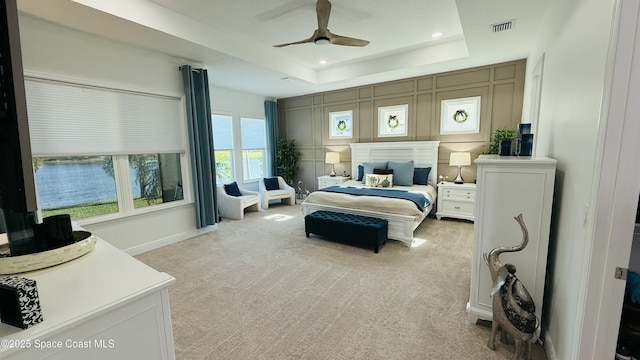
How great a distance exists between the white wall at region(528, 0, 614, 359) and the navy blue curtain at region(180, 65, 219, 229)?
4.39m

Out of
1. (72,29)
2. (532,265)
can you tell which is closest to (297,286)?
(532,265)

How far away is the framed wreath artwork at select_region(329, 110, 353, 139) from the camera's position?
6531mm

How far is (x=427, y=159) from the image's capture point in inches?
215

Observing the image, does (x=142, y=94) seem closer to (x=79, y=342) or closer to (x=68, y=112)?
(x=68, y=112)

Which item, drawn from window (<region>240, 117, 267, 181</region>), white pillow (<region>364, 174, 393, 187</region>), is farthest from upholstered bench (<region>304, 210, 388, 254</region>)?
window (<region>240, 117, 267, 181</region>)

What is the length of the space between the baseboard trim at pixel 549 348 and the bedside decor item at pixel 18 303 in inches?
104

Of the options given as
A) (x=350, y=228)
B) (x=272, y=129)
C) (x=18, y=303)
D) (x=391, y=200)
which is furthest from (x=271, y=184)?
(x=18, y=303)

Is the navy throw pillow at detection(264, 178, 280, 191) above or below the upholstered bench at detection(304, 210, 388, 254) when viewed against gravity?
above

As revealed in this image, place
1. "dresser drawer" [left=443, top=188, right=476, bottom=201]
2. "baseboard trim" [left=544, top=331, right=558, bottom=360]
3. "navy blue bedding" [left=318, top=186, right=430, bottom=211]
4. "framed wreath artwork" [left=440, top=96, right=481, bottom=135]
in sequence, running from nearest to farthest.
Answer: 1. "baseboard trim" [left=544, top=331, right=558, bottom=360]
2. "navy blue bedding" [left=318, top=186, right=430, bottom=211]
3. "dresser drawer" [left=443, top=188, right=476, bottom=201]
4. "framed wreath artwork" [left=440, top=96, right=481, bottom=135]

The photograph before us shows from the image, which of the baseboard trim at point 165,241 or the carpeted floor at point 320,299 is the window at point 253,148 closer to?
the baseboard trim at point 165,241

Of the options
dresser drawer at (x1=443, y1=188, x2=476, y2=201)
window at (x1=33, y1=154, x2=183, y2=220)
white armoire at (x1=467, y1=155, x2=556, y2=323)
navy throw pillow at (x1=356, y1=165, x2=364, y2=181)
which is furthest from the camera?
navy throw pillow at (x1=356, y1=165, x2=364, y2=181)

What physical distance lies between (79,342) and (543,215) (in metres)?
2.58

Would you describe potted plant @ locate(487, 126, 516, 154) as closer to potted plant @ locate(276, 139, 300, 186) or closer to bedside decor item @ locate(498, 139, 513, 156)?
bedside decor item @ locate(498, 139, 513, 156)

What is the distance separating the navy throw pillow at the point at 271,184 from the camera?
659cm
